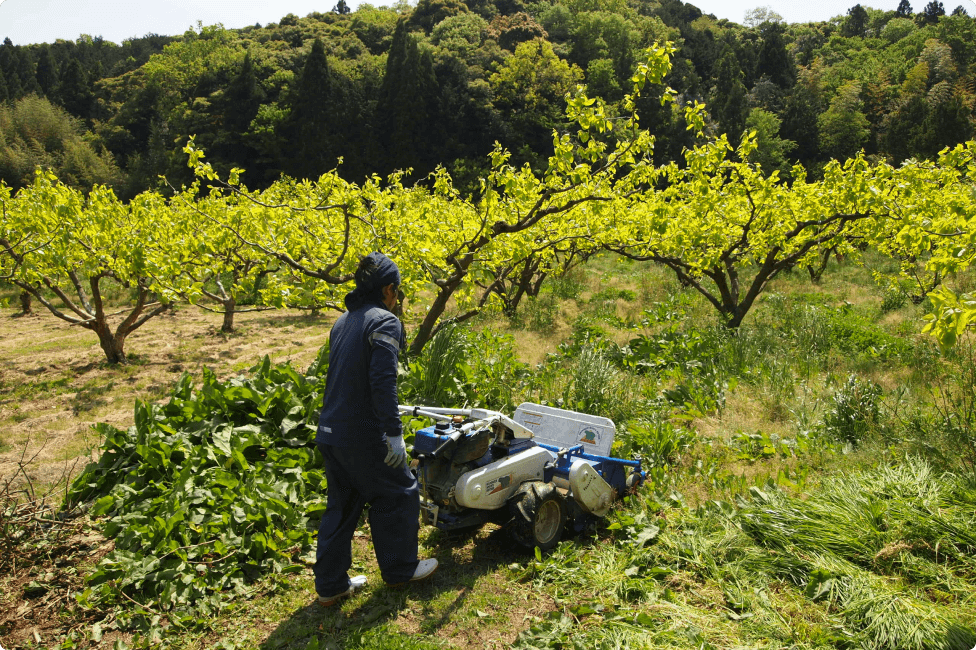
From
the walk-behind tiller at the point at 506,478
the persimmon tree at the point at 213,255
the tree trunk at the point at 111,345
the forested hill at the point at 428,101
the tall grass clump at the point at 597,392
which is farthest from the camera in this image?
the forested hill at the point at 428,101

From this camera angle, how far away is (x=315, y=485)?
4.85 meters

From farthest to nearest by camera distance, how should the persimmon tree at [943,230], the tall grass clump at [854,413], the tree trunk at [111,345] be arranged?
the tree trunk at [111,345]
the tall grass clump at [854,413]
the persimmon tree at [943,230]

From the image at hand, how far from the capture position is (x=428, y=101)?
52.3 meters

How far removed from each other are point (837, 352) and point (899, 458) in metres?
4.55

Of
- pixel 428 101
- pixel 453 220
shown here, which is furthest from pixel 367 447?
pixel 428 101

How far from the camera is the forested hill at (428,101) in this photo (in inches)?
1909

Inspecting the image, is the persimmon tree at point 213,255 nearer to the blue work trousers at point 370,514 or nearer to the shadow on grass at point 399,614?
the blue work trousers at point 370,514

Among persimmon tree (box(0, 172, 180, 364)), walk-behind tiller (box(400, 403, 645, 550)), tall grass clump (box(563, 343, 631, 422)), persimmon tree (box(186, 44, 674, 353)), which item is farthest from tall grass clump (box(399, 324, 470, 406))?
persimmon tree (box(0, 172, 180, 364))

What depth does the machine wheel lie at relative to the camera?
4.16 m

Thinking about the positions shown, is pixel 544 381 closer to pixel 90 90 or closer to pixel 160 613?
pixel 160 613

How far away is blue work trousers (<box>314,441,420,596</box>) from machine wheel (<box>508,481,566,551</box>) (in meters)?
0.76

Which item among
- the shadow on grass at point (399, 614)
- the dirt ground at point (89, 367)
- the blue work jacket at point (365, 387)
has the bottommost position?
the dirt ground at point (89, 367)

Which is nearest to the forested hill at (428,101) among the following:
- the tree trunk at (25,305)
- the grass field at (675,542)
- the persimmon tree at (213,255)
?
the tree trunk at (25,305)

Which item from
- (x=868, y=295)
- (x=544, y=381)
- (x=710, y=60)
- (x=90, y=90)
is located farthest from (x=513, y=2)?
(x=544, y=381)
